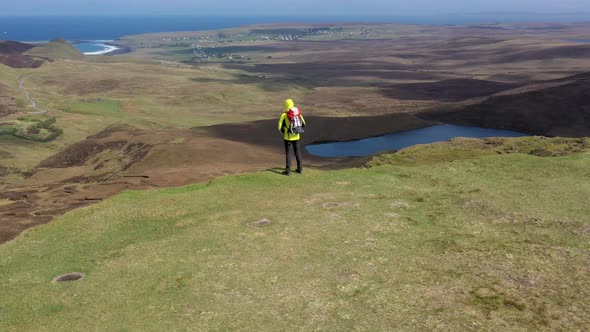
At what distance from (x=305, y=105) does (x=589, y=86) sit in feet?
230

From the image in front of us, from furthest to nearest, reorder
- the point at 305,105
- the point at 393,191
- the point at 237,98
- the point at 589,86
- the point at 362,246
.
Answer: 1. the point at 237,98
2. the point at 305,105
3. the point at 589,86
4. the point at 393,191
5. the point at 362,246

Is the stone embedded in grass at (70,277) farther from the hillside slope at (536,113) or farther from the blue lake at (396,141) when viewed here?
the hillside slope at (536,113)

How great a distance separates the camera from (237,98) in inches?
6117

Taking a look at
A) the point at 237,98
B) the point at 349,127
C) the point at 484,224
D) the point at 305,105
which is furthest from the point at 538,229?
the point at 237,98

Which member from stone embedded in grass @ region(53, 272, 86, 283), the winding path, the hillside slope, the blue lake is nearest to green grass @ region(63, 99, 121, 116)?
the winding path

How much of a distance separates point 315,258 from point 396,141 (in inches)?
2885

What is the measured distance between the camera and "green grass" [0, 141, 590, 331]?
46.9 feet

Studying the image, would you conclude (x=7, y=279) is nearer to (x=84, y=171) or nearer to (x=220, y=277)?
(x=220, y=277)

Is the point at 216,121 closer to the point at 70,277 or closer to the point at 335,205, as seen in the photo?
the point at 335,205

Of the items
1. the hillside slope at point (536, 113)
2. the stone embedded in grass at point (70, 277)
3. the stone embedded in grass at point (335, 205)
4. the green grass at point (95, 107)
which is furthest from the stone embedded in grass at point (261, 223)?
the green grass at point (95, 107)

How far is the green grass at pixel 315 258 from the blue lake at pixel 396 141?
162 ft

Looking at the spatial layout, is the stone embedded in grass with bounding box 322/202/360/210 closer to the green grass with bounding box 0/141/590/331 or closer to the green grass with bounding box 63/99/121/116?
the green grass with bounding box 0/141/590/331

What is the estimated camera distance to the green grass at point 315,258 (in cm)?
1430

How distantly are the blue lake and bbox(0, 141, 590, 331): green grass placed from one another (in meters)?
49.2
